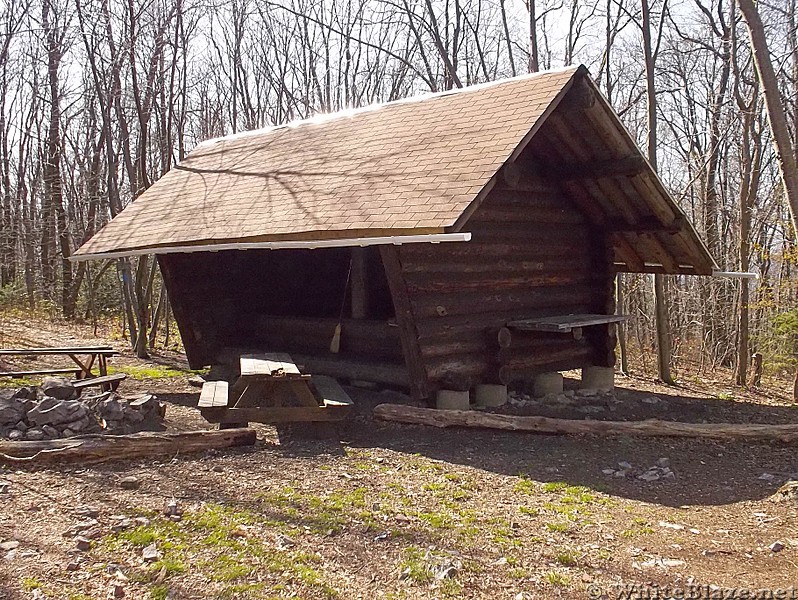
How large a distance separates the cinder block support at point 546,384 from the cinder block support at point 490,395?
3.96ft

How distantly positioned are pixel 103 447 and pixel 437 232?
369cm

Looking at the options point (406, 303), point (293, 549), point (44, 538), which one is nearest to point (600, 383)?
point (406, 303)

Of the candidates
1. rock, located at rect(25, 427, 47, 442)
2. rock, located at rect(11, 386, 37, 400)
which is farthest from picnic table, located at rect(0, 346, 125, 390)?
rock, located at rect(25, 427, 47, 442)

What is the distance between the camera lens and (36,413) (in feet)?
22.9

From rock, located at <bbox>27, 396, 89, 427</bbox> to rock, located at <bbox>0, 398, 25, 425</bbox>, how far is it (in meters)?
0.10

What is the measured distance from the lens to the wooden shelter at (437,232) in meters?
8.24

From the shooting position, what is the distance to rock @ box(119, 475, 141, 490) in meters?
5.66

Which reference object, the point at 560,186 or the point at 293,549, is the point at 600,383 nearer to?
the point at 560,186

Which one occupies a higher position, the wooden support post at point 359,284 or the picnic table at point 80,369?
the wooden support post at point 359,284

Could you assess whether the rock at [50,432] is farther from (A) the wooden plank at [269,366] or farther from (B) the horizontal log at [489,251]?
(B) the horizontal log at [489,251]

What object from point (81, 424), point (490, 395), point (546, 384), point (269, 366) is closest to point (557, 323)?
point (490, 395)

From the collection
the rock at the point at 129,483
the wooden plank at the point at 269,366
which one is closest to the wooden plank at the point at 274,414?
the wooden plank at the point at 269,366

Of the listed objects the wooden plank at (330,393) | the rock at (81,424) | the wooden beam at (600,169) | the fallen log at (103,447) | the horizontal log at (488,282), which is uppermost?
the wooden beam at (600,169)

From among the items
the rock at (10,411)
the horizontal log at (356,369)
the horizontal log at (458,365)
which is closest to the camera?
the rock at (10,411)
